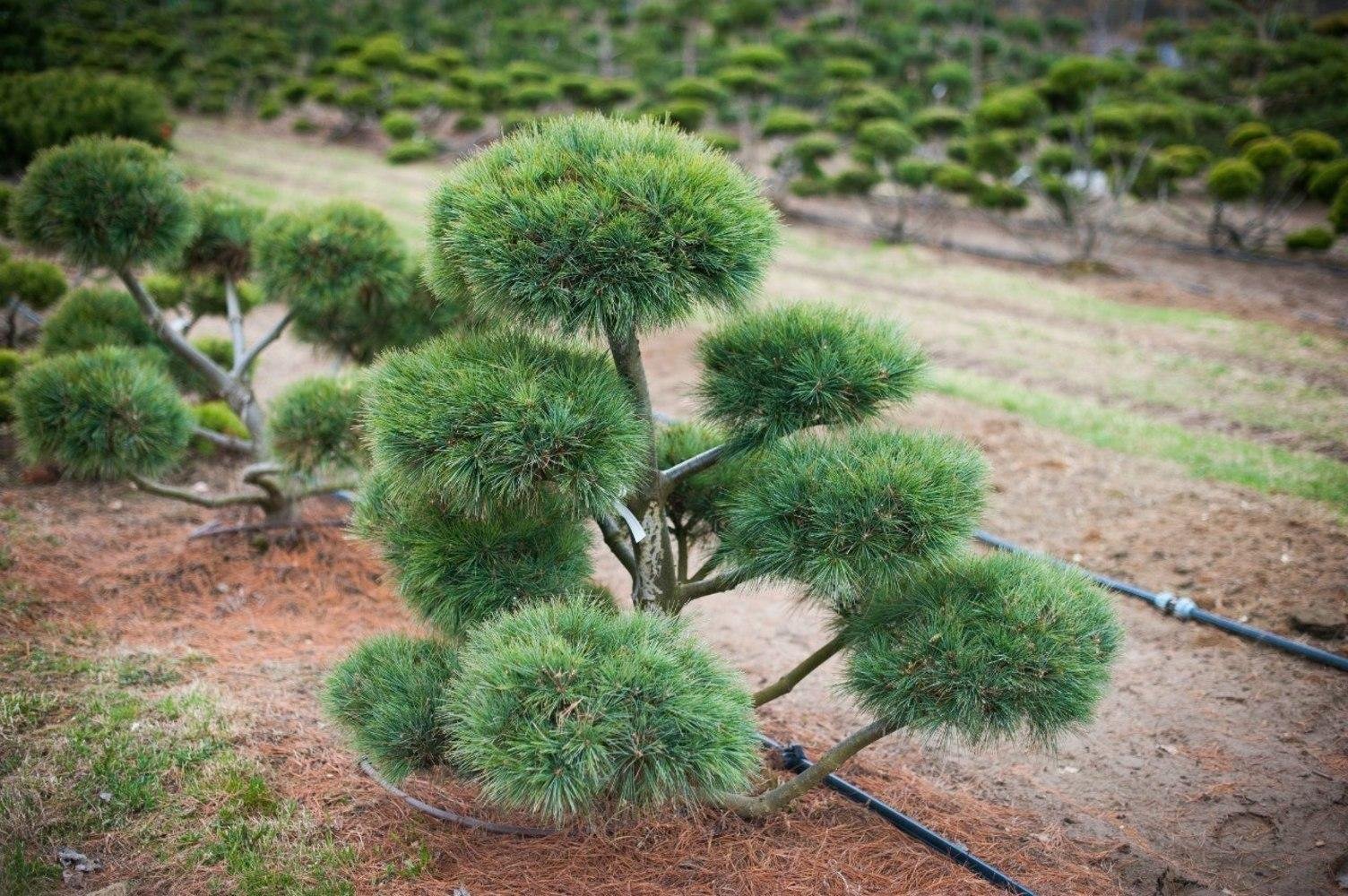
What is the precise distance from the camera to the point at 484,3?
29.5 metres

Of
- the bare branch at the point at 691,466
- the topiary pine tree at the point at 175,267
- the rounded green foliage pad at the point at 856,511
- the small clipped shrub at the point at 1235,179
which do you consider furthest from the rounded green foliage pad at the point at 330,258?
the small clipped shrub at the point at 1235,179

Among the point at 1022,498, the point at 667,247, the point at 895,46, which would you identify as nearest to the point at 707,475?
the point at 667,247

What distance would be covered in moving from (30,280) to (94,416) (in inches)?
130

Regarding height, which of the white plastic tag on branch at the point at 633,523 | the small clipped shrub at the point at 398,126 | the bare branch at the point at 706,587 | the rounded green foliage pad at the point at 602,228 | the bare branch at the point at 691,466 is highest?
the rounded green foliage pad at the point at 602,228

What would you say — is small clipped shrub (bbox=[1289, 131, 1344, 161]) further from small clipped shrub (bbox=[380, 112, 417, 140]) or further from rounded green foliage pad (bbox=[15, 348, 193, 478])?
small clipped shrub (bbox=[380, 112, 417, 140])

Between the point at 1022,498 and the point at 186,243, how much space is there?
177 inches

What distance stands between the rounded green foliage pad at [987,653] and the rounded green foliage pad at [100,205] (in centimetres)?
340

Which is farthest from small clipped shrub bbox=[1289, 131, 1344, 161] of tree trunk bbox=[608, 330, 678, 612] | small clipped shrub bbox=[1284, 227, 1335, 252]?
tree trunk bbox=[608, 330, 678, 612]

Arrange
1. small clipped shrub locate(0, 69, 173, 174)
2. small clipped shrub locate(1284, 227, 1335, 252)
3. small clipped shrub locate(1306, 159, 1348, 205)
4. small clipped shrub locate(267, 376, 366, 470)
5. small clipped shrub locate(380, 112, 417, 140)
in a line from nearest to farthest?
small clipped shrub locate(267, 376, 366, 470) → small clipped shrub locate(0, 69, 173, 174) → small clipped shrub locate(1306, 159, 1348, 205) → small clipped shrub locate(1284, 227, 1335, 252) → small clipped shrub locate(380, 112, 417, 140)

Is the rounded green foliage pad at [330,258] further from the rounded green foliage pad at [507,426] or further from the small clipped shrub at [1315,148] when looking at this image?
the small clipped shrub at [1315,148]

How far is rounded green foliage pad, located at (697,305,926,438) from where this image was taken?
2.75 meters

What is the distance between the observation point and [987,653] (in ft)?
8.36

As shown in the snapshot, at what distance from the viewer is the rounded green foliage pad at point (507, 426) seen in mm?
2414

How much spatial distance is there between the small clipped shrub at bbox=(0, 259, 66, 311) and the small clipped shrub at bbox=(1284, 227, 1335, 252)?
12.7 metres
